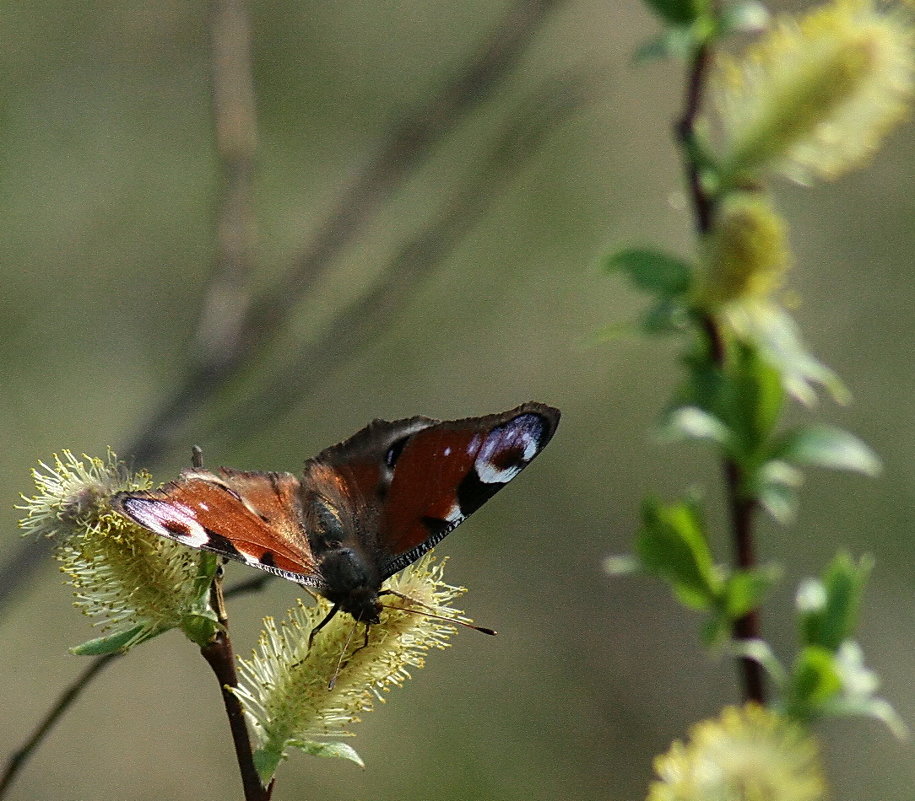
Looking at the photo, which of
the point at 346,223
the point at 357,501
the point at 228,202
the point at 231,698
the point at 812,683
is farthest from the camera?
the point at 228,202

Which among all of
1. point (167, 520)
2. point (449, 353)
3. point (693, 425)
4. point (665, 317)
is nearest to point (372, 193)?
point (665, 317)

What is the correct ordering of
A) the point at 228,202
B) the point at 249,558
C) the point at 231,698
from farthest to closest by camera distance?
the point at 228,202 → the point at 249,558 → the point at 231,698

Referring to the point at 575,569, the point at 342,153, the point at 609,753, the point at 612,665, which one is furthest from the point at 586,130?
the point at 609,753

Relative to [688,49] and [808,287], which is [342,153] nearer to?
[808,287]

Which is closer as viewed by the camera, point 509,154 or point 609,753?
point 509,154

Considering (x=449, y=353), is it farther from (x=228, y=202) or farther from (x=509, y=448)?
(x=509, y=448)

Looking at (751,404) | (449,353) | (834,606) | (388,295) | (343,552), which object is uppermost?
(449,353)

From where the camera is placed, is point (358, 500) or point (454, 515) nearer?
point (454, 515)

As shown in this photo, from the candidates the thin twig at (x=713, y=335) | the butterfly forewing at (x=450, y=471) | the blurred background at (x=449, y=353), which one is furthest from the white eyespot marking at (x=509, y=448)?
the blurred background at (x=449, y=353)
